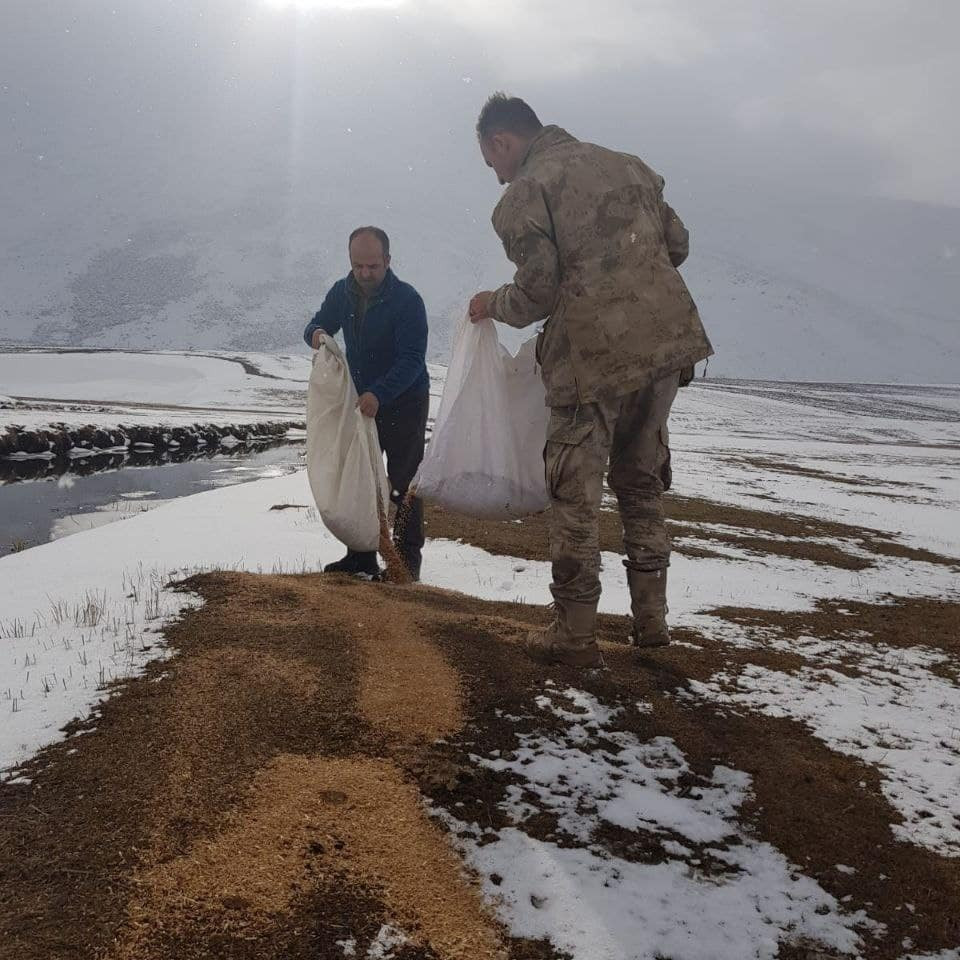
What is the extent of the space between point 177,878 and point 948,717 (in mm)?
2854

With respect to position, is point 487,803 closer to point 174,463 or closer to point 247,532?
point 247,532

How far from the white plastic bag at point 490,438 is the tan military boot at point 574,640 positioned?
0.88 meters

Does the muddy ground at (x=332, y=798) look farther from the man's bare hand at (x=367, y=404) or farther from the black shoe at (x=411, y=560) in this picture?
the black shoe at (x=411, y=560)

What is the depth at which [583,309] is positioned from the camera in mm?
2885

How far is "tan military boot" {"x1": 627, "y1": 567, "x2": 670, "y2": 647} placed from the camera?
3.17 meters

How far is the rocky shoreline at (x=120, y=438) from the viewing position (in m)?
13.5

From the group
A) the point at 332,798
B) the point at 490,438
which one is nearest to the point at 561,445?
the point at 490,438

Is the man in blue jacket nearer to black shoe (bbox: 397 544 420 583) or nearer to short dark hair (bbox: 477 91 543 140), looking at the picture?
black shoe (bbox: 397 544 420 583)

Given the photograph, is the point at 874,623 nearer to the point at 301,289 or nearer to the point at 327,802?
the point at 327,802

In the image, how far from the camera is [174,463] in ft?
44.9

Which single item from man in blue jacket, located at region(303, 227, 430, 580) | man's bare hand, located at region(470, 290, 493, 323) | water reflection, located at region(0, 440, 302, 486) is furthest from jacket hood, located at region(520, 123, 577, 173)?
water reflection, located at region(0, 440, 302, 486)

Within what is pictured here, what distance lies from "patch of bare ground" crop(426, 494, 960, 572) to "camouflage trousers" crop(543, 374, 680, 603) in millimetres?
2530

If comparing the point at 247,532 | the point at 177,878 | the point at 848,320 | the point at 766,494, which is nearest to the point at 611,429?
the point at 177,878

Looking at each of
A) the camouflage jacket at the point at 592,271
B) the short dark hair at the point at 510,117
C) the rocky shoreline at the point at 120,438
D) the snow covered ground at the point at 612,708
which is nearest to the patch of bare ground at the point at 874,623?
the snow covered ground at the point at 612,708
